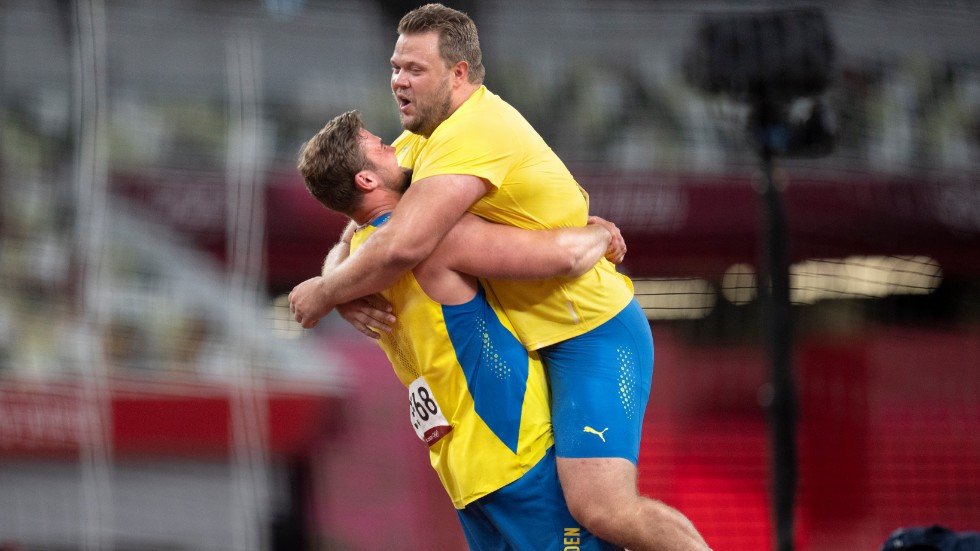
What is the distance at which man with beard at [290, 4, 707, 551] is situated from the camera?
2.46m

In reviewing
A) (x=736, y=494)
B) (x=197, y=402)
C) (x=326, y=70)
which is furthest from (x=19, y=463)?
(x=736, y=494)

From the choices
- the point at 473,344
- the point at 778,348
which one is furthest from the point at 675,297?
the point at 473,344

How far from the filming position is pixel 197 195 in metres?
6.20

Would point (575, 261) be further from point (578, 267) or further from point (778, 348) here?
point (778, 348)

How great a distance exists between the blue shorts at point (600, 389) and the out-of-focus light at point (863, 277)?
4011 millimetres

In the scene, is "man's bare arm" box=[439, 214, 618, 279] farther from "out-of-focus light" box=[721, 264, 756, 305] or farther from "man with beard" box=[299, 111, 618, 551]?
"out-of-focus light" box=[721, 264, 756, 305]

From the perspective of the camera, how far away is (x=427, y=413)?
104 inches

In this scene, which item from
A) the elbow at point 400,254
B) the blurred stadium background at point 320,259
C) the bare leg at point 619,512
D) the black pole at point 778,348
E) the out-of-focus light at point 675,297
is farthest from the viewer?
the out-of-focus light at point 675,297

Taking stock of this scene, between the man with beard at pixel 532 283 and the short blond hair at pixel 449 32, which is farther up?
the short blond hair at pixel 449 32

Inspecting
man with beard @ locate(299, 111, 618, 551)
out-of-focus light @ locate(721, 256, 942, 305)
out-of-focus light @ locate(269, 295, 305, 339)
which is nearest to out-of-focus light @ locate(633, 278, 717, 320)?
out-of-focus light @ locate(721, 256, 942, 305)

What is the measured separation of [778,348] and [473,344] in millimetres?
2586

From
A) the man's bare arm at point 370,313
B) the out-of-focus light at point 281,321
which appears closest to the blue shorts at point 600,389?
the man's bare arm at point 370,313

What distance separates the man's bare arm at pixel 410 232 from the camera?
7.86ft

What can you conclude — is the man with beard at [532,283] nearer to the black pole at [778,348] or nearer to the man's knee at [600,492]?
the man's knee at [600,492]
